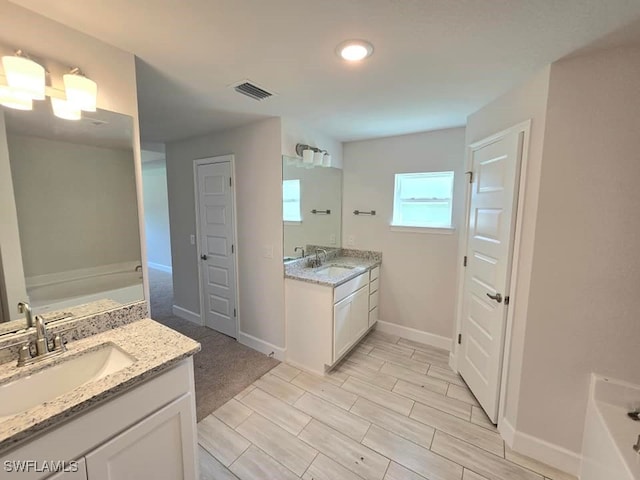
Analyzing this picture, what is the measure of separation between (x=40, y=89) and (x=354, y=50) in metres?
1.43

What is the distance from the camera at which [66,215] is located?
1.37 metres

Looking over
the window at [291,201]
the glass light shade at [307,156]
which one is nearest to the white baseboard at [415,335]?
the window at [291,201]

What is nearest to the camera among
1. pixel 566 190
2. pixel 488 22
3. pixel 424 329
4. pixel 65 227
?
pixel 488 22

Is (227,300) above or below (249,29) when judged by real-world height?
below

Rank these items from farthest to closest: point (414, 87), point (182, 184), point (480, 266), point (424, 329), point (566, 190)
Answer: point (182, 184), point (424, 329), point (480, 266), point (414, 87), point (566, 190)

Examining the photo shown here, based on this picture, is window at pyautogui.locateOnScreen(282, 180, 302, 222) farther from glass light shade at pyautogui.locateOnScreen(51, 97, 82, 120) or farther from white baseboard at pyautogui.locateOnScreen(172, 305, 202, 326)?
white baseboard at pyautogui.locateOnScreen(172, 305, 202, 326)

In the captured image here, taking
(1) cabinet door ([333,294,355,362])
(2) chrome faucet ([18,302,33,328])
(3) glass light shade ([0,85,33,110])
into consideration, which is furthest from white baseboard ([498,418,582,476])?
(3) glass light shade ([0,85,33,110])

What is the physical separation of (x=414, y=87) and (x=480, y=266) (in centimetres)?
145

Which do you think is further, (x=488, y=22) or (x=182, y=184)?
(x=182, y=184)

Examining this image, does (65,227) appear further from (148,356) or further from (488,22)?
(488,22)

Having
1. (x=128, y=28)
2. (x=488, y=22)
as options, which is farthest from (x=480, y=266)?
(x=128, y=28)

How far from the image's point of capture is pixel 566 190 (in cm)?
154

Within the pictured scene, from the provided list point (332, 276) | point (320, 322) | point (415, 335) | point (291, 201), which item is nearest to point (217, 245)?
point (291, 201)

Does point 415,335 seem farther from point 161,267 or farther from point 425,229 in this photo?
point 161,267
